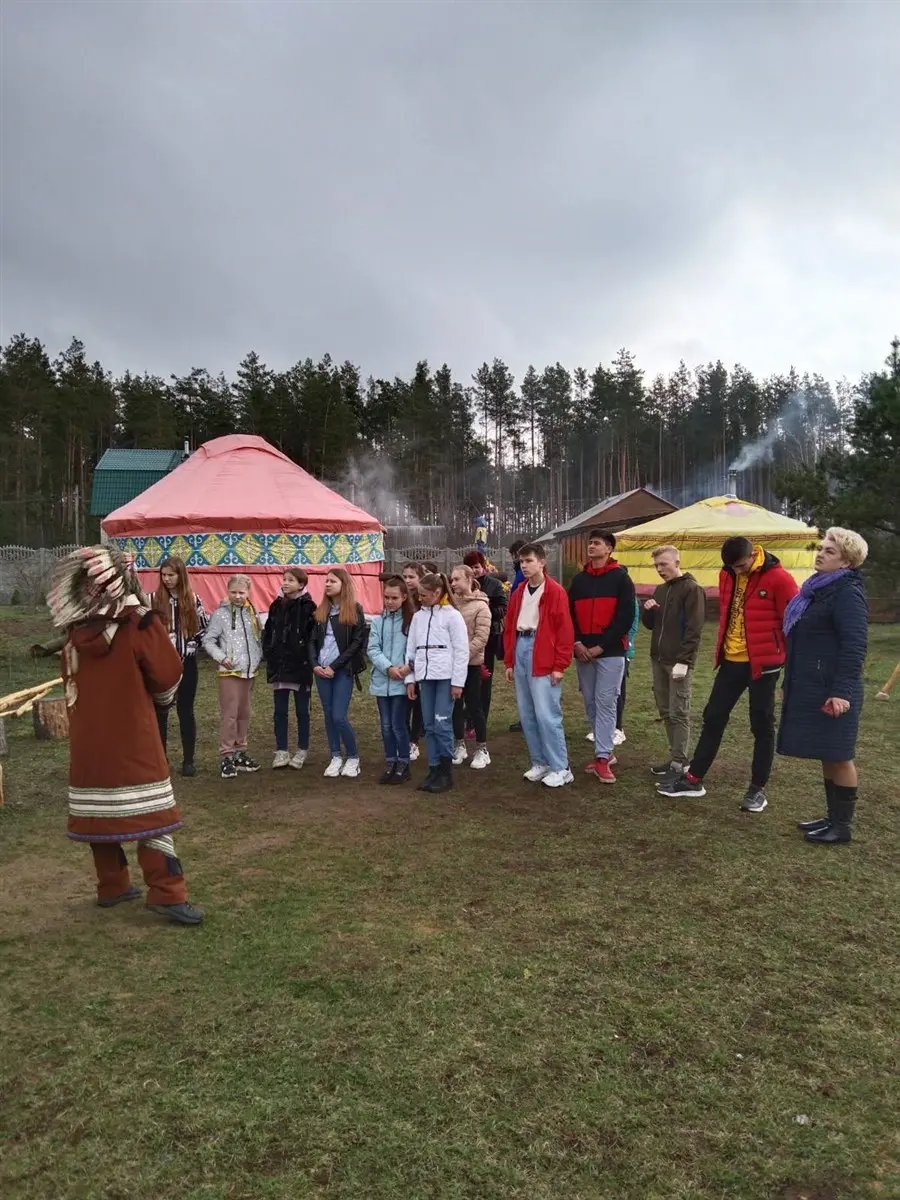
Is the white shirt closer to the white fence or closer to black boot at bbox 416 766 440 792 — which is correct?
black boot at bbox 416 766 440 792

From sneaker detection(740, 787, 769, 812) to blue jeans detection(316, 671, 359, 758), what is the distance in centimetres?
265

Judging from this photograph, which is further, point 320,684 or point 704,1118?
point 320,684

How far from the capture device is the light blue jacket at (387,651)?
5523 mm

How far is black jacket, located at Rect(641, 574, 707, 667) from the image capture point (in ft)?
17.9

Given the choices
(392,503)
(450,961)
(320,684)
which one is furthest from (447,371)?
(450,961)

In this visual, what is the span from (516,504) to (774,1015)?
49.5 m

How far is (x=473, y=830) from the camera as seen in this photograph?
4.62 metres

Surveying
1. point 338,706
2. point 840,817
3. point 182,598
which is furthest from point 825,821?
point 182,598

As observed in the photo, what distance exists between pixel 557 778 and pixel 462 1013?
9.29ft

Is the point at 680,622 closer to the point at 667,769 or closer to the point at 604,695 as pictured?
the point at 604,695

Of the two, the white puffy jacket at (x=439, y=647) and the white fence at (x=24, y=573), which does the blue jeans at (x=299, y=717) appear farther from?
the white fence at (x=24, y=573)

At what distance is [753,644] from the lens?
4.69 metres

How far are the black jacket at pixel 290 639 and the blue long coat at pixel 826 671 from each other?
3.20 m

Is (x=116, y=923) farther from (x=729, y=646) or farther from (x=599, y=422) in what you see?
(x=599, y=422)
